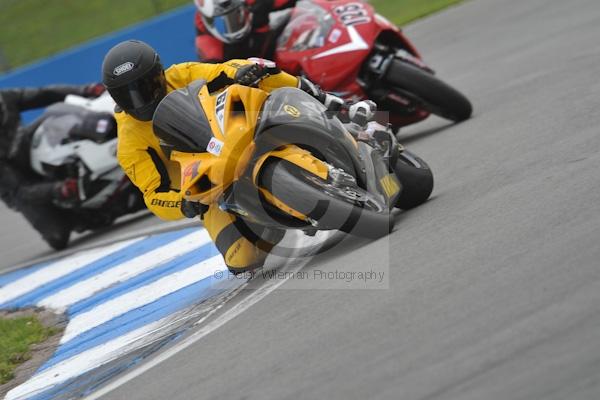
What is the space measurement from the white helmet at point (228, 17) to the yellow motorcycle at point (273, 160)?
3360 mm

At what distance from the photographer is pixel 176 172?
282 inches

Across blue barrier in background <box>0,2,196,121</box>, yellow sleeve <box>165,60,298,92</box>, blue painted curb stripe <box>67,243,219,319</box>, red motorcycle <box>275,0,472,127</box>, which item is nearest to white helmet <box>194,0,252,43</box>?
red motorcycle <box>275,0,472,127</box>

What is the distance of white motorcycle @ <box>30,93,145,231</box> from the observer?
34.8 feet

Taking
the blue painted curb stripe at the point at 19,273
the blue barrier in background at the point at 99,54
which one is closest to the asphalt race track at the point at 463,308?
the blue painted curb stripe at the point at 19,273

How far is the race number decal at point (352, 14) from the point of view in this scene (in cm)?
957

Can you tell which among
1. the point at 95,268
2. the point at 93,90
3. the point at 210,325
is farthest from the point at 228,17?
the point at 210,325

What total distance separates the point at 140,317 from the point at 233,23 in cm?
369

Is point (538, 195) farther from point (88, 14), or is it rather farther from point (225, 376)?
point (88, 14)

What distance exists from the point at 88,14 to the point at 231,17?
10.8 m

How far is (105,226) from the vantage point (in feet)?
37.4

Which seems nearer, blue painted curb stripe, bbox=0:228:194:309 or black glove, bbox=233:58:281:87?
black glove, bbox=233:58:281:87

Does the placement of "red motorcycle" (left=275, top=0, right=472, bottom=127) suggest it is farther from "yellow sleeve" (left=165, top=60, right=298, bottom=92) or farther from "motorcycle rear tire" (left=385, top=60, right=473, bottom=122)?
"yellow sleeve" (left=165, top=60, right=298, bottom=92)

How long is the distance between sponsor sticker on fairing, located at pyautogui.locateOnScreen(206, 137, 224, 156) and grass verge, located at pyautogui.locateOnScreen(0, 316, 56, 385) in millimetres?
1909

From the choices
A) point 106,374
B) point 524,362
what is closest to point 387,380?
point 524,362
